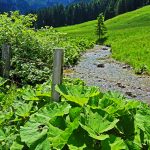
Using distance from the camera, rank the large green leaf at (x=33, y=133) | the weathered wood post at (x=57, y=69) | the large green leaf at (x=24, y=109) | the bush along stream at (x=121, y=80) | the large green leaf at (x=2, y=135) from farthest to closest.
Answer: the bush along stream at (x=121, y=80) < the weathered wood post at (x=57, y=69) < the large green leaf at (x=24, y=109) < the large green leaf at (x=2, y=135) < the large green leaf at (x=33, y=133)

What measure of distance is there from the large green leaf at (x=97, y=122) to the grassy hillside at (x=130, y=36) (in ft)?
82.6

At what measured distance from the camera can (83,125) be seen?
6.00 meters

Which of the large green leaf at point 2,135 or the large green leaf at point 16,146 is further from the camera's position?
the large green leaf at point 2,135

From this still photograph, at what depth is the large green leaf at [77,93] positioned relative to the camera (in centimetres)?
664

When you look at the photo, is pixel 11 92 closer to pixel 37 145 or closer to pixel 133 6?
pixel 37 145

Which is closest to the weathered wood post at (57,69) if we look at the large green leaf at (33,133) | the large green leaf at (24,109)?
the large green leaf at (24,109)

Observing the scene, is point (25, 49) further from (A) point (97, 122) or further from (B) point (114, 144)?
(B) point (114, 144)

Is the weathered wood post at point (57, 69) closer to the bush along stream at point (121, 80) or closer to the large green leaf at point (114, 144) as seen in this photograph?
the large green leaf at point (114, 144)

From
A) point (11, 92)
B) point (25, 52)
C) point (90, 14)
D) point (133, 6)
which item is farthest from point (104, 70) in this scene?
point (90, 14)

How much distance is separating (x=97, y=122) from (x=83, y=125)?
25 cm

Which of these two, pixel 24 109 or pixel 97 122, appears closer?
pixel 97 122

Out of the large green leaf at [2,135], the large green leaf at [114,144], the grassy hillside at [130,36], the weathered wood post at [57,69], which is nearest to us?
the large green leaf at [114,144]

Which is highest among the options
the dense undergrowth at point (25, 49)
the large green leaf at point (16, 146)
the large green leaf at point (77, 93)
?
the large green leaf at point (77, 93)

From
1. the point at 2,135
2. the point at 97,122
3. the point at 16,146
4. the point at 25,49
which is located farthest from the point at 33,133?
the point at 25,49
